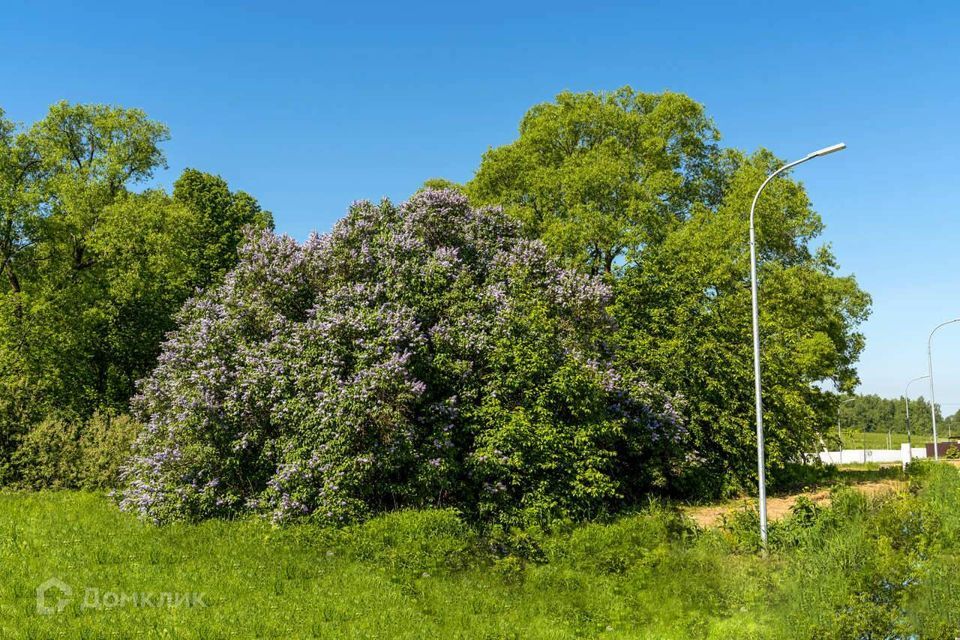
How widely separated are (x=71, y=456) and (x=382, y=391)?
1433 cm

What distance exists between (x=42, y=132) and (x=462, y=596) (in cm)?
2878

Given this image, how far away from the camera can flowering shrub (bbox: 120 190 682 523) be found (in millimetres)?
16781

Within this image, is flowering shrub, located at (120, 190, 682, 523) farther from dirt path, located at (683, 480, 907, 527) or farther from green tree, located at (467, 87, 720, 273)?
green tree, located at (467, 87, 720, 273)

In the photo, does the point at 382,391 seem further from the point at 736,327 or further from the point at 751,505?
the point at 736,327

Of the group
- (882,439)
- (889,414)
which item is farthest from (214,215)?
(889,414)

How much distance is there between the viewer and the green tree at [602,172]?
30.1 m

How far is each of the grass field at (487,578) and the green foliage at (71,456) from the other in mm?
6785

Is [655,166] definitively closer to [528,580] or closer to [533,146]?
[533,146]

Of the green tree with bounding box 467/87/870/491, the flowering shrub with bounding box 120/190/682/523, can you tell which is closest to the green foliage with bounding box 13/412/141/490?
the flowering shrub with bounding box 120/190/682/523

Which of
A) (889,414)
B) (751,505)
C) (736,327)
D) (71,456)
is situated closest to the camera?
(751,505)

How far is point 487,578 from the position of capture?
43.0ft

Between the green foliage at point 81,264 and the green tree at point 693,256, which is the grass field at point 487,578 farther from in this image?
the green foliage at point 81,264

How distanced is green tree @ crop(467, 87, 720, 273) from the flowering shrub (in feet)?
30.2

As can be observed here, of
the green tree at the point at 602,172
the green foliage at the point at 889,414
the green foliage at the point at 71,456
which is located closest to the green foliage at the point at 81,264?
the green foliage at the point at 71,456
